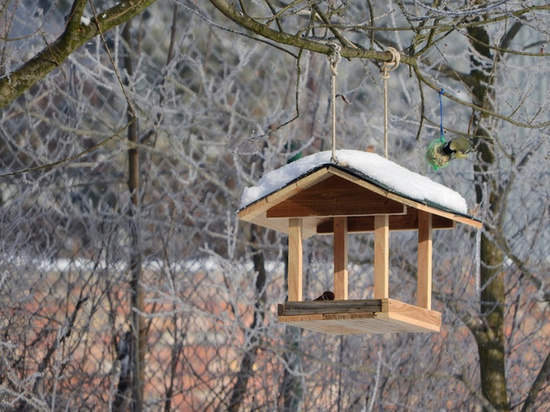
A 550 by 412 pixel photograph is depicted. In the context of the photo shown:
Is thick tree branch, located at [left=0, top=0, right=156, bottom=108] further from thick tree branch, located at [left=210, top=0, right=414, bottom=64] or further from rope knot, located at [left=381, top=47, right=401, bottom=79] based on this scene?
rope knot, located at [left=381, top=47, right=401, bottom=79]

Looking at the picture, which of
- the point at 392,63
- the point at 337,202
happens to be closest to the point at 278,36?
the point at 392,63

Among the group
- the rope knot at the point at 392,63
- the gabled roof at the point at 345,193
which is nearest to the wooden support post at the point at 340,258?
the gabled roof at the point at 345,193

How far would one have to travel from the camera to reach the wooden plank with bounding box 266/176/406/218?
304 cm

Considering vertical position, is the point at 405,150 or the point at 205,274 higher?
the point at 405,150

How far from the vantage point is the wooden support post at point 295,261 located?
3.16 meters

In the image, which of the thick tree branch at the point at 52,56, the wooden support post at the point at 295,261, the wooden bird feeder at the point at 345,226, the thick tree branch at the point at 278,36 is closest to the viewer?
the thick tree branch at the point at 52,56

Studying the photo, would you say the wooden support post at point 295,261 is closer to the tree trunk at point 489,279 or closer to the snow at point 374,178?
the snow at point 374,178

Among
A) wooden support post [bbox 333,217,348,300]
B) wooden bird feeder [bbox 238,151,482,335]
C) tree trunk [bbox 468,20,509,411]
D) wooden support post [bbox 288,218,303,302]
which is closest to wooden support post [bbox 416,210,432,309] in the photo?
wooden bird feeder [bbox 238,151,482,335]

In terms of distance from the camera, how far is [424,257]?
3293mm

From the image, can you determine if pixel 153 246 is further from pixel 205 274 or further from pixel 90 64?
pixel 90 64

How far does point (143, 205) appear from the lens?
6.21 metres

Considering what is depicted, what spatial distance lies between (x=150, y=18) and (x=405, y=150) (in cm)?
214

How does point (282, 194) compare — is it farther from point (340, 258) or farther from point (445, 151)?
point (445, 151)

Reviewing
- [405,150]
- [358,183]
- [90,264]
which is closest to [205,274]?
[90,264]
